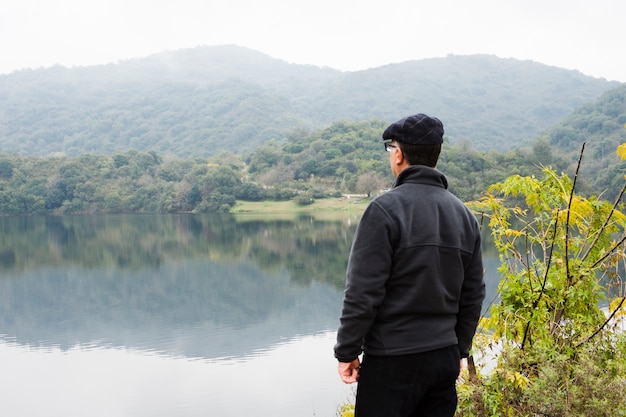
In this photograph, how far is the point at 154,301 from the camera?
18.8 m

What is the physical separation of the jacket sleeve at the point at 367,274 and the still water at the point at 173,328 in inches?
275

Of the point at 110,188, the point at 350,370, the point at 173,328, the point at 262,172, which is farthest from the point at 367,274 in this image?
the point at 262,172

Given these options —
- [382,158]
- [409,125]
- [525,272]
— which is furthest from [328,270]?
[382,158]

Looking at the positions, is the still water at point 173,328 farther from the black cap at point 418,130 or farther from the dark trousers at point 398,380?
the black cap at point 418,130

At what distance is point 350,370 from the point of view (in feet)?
6.10

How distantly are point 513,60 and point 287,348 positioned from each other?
15614cm

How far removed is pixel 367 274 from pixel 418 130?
0.46 meters

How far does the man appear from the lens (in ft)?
5.78

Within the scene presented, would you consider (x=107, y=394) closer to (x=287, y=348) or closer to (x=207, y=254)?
(x=287, y=348)

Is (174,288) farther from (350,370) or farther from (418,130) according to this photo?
(418,130)

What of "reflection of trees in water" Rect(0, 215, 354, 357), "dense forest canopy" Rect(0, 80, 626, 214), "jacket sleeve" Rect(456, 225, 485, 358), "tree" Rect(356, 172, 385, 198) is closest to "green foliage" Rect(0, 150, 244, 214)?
"dense forest canopy" Rect(0, 80, 626, 214)

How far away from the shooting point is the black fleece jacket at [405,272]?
176cm

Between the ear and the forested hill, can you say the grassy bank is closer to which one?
the forested hill

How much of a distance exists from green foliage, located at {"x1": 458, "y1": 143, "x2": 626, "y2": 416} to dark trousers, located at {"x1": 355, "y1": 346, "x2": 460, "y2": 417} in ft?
3.96
